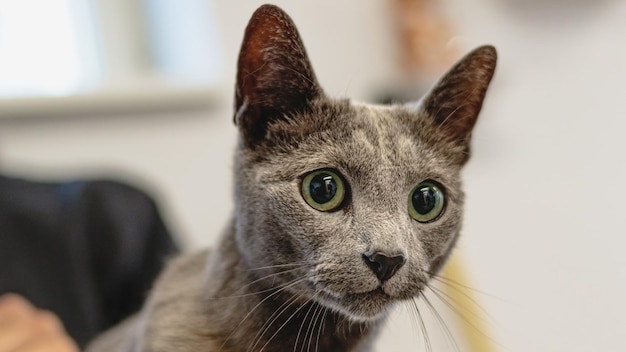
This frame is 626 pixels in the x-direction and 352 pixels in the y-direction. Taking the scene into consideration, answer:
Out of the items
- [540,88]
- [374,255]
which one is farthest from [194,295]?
[540,88]

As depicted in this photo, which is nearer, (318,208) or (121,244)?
(318,208)

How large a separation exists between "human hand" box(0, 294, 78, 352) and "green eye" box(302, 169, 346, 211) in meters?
0.50

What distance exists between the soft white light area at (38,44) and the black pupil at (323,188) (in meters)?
1.04

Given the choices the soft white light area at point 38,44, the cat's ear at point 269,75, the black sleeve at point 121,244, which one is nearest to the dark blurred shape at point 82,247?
the black sleeve at point 121,244

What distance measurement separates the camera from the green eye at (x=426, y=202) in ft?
2.26

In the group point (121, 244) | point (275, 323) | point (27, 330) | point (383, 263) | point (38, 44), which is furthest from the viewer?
point (38, 44)

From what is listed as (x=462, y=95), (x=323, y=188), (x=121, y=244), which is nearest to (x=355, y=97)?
(x=121, y=244)

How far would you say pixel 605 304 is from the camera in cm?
77

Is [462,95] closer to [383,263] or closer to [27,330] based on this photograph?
[383,263]

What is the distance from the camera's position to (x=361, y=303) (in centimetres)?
63

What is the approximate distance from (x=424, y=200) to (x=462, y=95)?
0.14m

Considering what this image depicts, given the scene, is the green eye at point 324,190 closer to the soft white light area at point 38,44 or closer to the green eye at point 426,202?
the green eye at point 426,202

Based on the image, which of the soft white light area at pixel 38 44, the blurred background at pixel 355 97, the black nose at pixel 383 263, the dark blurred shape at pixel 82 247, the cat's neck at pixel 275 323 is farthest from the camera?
the soft white light area at pixel 38 44

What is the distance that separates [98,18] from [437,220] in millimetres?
1288
